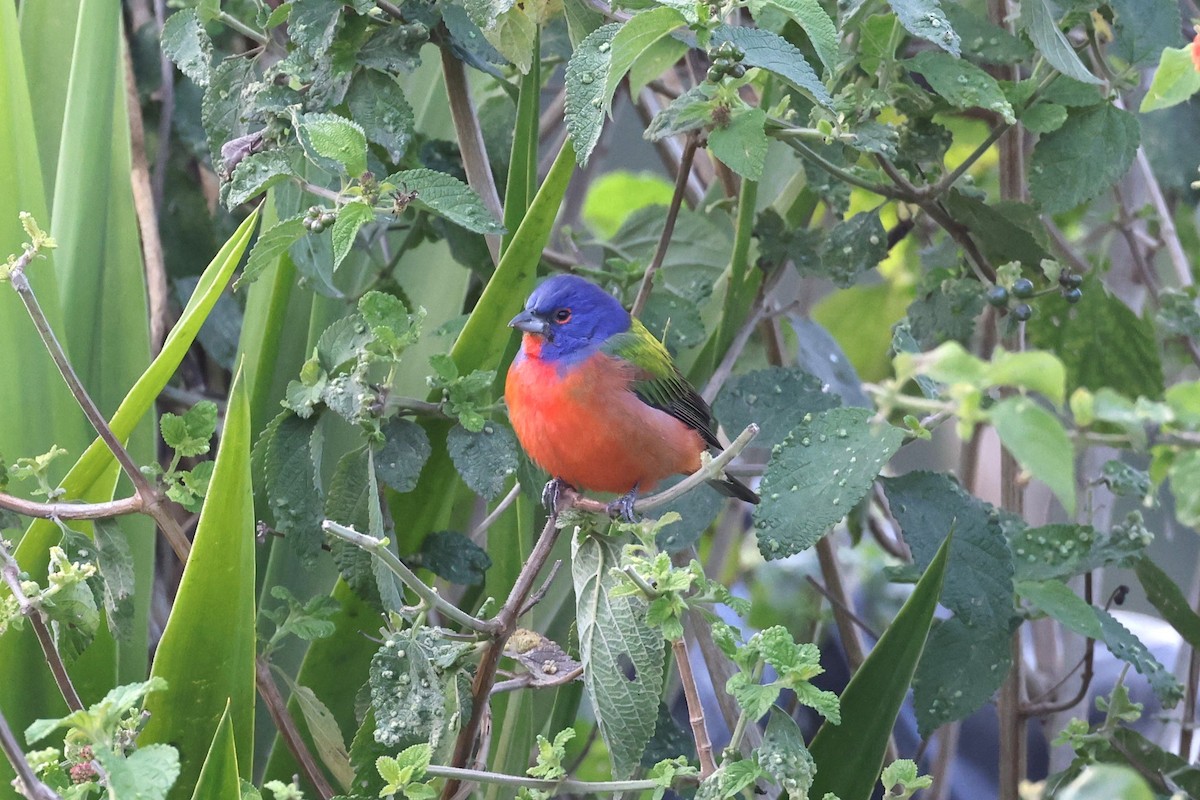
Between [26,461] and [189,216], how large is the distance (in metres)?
0.89

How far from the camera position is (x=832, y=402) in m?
1.64

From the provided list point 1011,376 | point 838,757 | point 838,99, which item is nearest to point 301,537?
point 838,757

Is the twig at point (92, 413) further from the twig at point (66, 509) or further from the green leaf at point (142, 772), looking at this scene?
the green leaf at point (142, 772)

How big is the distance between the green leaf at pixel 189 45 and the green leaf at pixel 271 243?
0.32 m

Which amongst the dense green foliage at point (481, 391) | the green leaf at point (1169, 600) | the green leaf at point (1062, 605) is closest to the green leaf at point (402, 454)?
the dense green foliage at point (481, 391)

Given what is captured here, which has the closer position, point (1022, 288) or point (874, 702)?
point (874, 702)

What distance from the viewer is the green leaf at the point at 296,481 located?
4.80ft

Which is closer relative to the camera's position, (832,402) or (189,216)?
(832,402)

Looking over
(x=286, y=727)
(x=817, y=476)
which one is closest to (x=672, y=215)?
(x=817, y=476)

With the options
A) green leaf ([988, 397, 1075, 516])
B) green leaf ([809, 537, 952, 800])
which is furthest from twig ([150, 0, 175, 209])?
green leaf ([988, 397, 1075, 516])

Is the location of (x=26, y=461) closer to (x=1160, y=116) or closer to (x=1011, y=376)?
(x=1011, y=376)

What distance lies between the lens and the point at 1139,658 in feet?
5.14

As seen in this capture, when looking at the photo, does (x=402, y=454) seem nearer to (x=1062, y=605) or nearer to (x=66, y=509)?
(x=66, y=509)

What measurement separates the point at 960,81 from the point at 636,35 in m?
0.47
